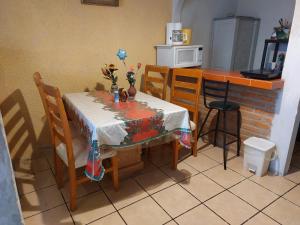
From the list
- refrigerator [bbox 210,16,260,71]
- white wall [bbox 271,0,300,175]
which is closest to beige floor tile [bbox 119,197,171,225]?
white wall [bbox 271,0,300,175]

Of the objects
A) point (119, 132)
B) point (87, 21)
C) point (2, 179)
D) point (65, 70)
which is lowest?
point (119, 132)

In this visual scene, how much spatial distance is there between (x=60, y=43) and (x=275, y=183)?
2.55 metres

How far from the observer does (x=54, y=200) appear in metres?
1.84

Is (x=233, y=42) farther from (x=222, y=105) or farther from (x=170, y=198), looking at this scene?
(x=170, y=198)

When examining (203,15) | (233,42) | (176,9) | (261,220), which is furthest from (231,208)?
(203,15)

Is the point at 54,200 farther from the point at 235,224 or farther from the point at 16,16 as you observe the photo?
the point at 16,16

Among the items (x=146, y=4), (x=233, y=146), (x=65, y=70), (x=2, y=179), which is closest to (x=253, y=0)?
(x=146, y=4)

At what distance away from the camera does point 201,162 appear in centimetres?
246

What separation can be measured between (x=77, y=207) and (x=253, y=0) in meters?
4.20

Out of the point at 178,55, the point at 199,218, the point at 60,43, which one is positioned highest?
the point at 60,43

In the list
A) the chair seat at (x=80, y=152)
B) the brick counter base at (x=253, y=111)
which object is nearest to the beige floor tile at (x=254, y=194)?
the brick counter base at (x=253, y=111)

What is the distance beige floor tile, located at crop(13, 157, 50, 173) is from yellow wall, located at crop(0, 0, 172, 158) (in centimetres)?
21

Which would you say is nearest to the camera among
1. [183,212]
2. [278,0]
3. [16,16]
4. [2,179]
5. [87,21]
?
[2,179]

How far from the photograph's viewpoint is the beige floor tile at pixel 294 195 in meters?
1.88
